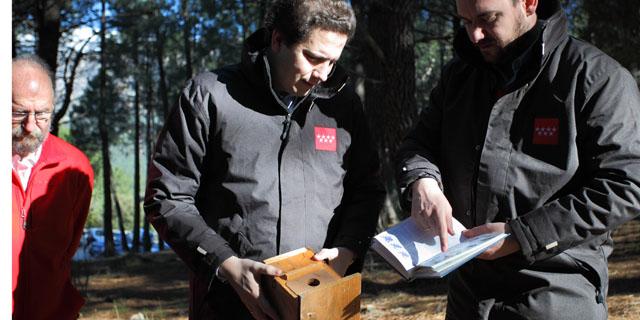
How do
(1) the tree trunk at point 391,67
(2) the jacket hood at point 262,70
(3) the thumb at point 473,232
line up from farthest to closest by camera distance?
(1) the tree trunk at point 391,67
(2) the jacket hood at point 262,70
(3) the thumb at point 473,232

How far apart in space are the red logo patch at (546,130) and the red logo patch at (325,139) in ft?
2.52

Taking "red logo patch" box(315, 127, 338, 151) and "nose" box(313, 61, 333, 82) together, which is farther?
"red logo patch" box(315, 127, 338, 151)

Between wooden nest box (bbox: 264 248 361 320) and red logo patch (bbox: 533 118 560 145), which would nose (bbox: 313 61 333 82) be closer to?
wooden nest box (bbox: 264 248 361 320)

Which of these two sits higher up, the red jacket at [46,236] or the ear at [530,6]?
the ear at [530,6]

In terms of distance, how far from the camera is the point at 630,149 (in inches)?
85.9

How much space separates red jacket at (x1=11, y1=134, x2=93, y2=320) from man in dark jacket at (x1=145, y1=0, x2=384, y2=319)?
2.43 feet

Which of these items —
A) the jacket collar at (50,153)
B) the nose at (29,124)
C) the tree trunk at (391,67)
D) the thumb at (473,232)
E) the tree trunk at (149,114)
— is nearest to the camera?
the thumb at (473,232)

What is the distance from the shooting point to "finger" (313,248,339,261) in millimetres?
2466

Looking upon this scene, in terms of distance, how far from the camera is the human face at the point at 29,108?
9.73ft

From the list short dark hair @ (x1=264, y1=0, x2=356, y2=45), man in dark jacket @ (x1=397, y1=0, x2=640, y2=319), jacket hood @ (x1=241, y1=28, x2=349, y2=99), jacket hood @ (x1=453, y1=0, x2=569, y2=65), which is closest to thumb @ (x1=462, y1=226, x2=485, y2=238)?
man in dark jacket @ (x1=397, y1=0, x2=640, y2=319)

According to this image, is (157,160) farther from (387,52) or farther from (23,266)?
(387,52)

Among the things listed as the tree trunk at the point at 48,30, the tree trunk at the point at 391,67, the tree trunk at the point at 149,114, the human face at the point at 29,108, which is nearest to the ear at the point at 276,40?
the human face at the point at 29,108

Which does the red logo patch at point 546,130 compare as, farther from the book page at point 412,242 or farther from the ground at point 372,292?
the ground at point 372,292

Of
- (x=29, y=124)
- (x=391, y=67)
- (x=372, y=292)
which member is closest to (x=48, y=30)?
(x=391, y=67)
